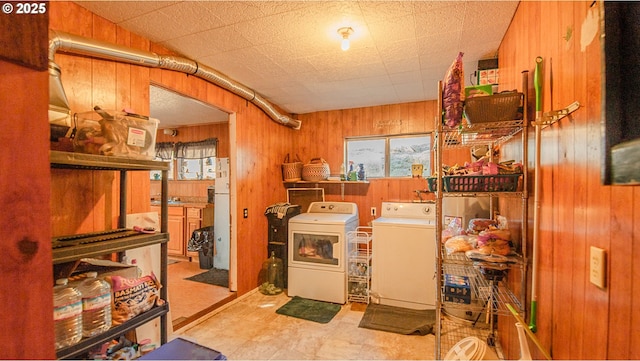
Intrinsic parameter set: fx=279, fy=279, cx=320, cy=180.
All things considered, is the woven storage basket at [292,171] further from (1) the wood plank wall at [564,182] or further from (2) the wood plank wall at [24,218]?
(2) the wood plank wall at [24,218]

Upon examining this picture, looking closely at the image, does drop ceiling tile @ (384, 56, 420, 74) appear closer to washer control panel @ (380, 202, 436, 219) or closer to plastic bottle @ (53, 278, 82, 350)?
washer control panel @ (380, 202, 436, 219)

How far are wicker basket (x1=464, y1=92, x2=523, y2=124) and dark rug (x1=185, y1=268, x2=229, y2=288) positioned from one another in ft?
10.4

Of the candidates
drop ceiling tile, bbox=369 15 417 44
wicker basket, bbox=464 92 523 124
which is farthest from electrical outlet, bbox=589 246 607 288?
drop ceiling tile, bbox=369 15 417 44

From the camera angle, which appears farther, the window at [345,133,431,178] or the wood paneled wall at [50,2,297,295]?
the window at [345,133,431,178]

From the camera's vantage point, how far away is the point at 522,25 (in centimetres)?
164

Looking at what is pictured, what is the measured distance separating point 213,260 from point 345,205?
7.21 ft

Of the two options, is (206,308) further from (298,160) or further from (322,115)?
(322,115)

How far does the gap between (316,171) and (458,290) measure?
6.99 feet

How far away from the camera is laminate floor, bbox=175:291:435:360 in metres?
2.10

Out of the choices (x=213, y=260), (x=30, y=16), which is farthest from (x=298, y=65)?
(x=213, y=260)

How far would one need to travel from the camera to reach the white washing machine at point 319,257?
3.02 m

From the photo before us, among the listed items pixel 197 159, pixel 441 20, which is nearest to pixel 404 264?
pixel 441 20

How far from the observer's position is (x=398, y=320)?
2.58 metres

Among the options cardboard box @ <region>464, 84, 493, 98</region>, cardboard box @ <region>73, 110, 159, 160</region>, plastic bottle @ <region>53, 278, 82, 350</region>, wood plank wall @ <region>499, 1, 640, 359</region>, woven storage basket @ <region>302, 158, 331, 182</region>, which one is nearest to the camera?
wood plank wall @ <region>499, 1, 640, 359</region>
